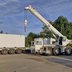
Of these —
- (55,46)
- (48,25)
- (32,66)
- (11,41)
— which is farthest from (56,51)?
(32,66)

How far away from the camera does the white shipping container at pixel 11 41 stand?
5462 cm

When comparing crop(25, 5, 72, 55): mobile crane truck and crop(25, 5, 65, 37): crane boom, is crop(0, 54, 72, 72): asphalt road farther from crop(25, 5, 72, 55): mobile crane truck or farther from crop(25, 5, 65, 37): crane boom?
crop(25, 5, 65, 37): crane boom

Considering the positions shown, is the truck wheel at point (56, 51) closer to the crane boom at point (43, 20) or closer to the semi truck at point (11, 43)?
the crane boom at point (43, 20)

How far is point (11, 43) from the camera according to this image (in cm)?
5600

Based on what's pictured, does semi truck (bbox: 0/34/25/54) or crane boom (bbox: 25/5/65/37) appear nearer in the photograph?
crane boom (bbox: 25/5/65/37)

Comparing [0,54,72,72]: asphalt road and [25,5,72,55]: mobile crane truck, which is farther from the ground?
[25,5,72,55]: mobile crane truck

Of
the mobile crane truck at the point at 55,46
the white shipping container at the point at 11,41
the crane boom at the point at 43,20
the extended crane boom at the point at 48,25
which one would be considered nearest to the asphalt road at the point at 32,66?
the mobile crane truck at the point at 55,46

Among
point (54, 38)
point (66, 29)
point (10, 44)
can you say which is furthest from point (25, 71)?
point (66, 29)

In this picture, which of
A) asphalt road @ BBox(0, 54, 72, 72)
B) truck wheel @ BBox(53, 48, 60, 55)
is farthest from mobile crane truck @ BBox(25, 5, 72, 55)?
asphalt road @ BBox(0, 54, 72, 72)

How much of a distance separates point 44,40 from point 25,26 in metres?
4.72

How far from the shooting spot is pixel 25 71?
71.8ft

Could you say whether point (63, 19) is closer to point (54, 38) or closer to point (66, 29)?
point (66, 29)

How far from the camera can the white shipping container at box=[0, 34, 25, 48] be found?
54625 millimetres

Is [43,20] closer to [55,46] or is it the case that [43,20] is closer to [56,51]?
[55,46]
